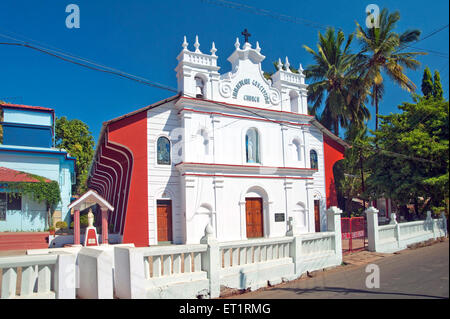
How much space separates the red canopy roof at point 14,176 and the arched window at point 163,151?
7.18m

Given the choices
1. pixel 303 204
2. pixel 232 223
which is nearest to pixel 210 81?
pixel 232 223

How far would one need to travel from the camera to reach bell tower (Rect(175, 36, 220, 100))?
17547 mm

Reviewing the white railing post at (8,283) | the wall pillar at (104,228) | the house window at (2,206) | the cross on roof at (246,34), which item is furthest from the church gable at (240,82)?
the white railing post at (8,283)

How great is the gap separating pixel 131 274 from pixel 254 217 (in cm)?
1335

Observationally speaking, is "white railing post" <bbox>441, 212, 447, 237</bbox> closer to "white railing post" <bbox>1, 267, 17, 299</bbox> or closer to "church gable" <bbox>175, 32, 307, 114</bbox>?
"white railing post" <bbox>1, 267, 17, 299</bbox>

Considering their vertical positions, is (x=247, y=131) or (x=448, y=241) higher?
(x=247, y=131)

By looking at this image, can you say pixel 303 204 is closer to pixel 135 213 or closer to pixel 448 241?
pixel 135 213

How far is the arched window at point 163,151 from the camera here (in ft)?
56.1

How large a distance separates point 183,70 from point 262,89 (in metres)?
4.76

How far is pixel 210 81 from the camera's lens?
18.2 metres

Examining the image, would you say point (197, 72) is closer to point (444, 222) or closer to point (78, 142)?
point (444, 222)

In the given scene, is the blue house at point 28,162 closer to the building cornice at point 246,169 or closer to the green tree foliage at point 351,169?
the building cornice at point 246,169

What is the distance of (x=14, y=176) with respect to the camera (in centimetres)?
1838

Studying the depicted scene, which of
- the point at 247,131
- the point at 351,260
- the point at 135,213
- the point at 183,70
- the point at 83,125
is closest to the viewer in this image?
the point at 351,260
